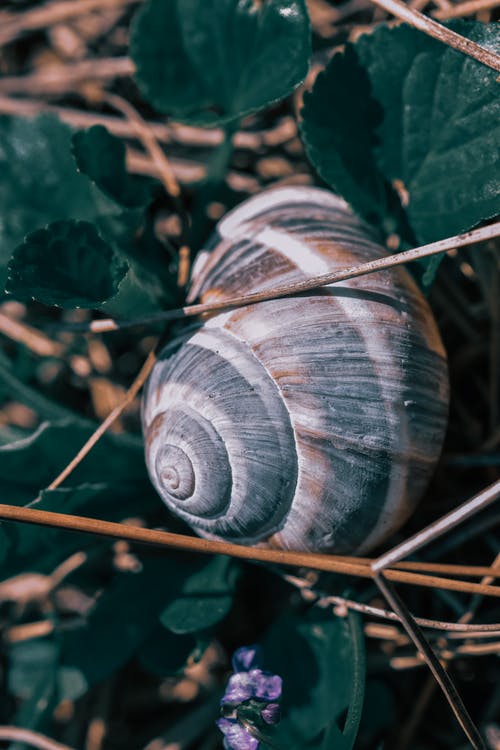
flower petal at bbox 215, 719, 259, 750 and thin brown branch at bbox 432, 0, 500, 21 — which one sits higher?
thin brown branch at bbox 432, 0, 500, 21

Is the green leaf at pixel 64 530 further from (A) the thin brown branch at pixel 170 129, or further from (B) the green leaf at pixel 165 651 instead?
(A) the thin brown branch at pixel 170 129

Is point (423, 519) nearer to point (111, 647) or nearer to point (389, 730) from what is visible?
point (389, 730)

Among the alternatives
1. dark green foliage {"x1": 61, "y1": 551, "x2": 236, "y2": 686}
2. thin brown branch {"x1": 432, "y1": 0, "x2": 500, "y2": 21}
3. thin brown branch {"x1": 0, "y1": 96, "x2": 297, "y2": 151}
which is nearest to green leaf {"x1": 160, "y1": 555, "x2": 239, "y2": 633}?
dark green foliage {"x1": 61, "y1": 551, "x2": 236, "y2": 686}

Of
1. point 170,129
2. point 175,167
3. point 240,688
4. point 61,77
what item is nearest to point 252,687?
point 240,688

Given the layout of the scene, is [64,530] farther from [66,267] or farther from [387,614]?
[387,614]

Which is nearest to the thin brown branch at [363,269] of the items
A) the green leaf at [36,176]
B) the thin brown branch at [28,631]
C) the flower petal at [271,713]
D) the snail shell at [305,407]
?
the snail shell at [305,407]

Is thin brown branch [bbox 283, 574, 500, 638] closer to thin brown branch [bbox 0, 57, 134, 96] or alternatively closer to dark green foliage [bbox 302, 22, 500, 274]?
dark green foliage [bbox 302, 22, 500, 274]
